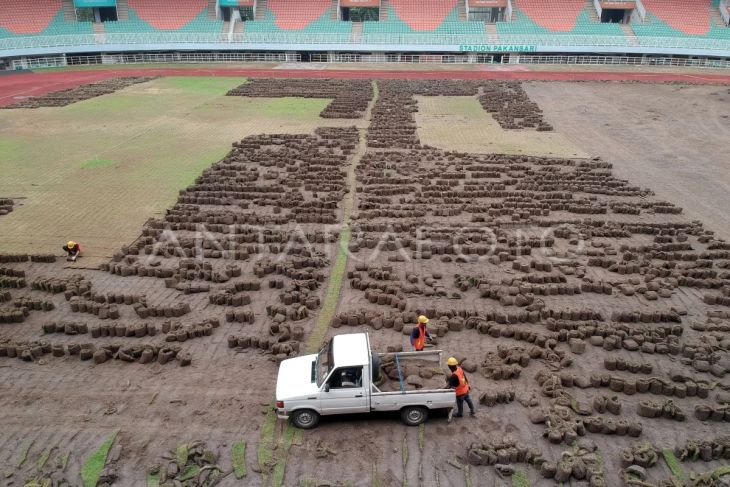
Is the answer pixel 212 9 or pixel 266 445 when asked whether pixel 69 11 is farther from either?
pixel 266 445

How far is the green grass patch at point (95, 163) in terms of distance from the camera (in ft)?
81.5

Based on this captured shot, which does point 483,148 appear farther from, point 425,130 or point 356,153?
point 356,153

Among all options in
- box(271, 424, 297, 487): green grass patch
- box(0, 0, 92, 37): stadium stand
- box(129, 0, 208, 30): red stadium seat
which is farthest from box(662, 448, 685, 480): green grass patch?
box(0, 0, 92, 37): stadium stand

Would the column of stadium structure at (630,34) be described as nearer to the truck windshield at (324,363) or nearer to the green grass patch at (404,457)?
the truck windshield at (324,363)

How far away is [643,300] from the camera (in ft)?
46.5

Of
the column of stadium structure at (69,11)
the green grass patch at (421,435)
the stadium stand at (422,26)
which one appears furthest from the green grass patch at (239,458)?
the column of stadium structure at (69,11)

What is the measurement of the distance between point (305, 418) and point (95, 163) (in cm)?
2086

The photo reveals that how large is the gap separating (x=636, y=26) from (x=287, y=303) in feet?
206

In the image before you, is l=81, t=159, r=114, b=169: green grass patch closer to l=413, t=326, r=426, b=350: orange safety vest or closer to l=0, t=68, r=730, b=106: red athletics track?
l=413, t=326, r=426, b=350: orange safety vest

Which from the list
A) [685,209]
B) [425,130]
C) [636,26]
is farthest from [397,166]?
[636,26]

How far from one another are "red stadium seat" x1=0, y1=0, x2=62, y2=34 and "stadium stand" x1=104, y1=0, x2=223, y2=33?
19.9 ft

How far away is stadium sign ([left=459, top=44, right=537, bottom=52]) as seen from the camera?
192 ft

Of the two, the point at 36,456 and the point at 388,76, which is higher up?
the point at 388,76

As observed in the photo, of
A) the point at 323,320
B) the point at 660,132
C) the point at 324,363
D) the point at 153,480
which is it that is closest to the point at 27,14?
the point at 323,320
